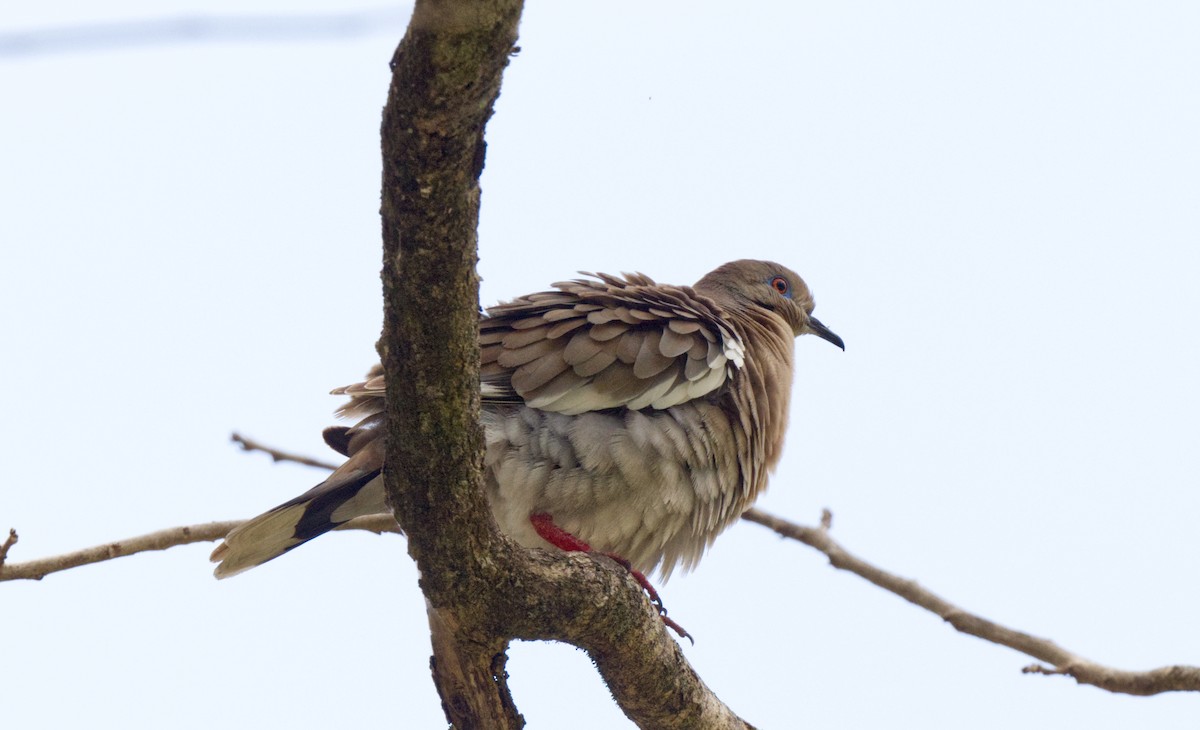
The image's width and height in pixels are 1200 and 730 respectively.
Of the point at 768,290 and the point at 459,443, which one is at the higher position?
the point at 768,290

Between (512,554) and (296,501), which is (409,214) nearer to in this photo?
(512,554)

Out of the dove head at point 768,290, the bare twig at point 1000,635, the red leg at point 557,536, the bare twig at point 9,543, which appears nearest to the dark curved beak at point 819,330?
the dove head at point 768,290

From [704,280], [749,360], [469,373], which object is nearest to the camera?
[469,373]

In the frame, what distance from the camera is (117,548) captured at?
3857mm

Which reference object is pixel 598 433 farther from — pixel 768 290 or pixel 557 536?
pixel 768 290

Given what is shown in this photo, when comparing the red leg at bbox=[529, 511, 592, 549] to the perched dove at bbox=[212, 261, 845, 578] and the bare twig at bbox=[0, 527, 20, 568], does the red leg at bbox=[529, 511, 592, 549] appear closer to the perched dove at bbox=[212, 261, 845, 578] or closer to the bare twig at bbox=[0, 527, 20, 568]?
the perched dove at bbox=[212, 261, 845, 578]

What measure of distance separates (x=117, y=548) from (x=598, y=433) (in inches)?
63.1

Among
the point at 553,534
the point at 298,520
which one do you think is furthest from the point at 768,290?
the point at 298,520

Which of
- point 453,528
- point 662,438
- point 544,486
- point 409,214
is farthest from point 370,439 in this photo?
point 409,214

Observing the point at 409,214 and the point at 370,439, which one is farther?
the point at 370,439

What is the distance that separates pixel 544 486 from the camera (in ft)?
12.4

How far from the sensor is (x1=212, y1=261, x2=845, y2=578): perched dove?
380 centimetres

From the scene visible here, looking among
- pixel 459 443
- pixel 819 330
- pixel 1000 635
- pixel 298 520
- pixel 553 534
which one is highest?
pixel 819 330

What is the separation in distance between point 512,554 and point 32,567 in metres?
1.75
